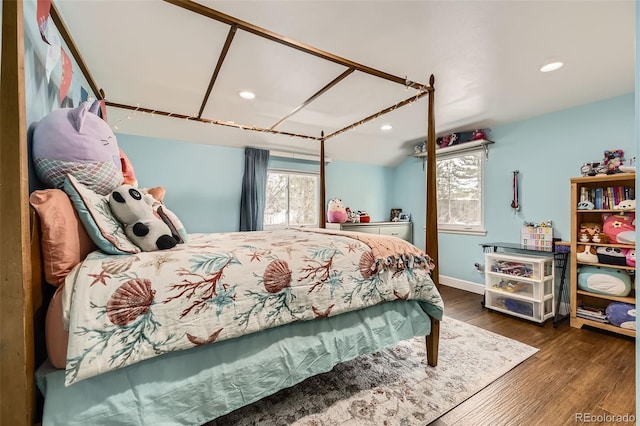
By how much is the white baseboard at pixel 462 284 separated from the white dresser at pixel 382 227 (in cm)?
88

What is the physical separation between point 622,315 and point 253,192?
12.7 ft

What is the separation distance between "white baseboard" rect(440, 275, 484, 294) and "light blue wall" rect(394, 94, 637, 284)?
0.19 ft

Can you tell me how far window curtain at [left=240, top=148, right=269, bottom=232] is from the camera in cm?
341

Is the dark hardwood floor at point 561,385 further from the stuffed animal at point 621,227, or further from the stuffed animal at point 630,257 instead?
the stuffed animal at point 621,227

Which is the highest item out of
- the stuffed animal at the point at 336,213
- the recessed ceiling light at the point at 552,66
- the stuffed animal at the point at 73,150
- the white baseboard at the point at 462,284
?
the recessed ceiling light at the point at 552,66

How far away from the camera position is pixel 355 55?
187 cm

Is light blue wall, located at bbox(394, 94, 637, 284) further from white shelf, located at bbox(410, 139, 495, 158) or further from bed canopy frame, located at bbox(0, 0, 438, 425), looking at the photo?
bed canopy frame, located at bbox(0, 0, 438, 425)

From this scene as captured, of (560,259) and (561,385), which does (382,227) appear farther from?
(561,385)

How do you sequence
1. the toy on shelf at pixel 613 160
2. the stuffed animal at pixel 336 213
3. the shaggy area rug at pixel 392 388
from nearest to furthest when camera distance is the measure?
the shaggy area rug at pixel 392 388
the toy on shelf at pixel 613 160
the stuffed animal at pixel 336 213

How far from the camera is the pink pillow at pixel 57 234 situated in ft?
2.78

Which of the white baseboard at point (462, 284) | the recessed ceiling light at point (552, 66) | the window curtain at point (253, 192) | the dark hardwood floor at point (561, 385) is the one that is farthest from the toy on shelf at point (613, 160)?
the window curtain at point (253, 192)

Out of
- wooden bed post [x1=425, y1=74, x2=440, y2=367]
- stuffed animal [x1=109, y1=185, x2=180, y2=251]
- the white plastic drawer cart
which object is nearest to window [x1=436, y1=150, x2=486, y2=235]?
the white plastic drawer cart

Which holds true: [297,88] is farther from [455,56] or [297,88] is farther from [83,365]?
[83,365]

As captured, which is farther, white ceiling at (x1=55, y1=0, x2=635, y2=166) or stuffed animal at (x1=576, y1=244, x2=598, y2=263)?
stuffed animal at (x1=576, y1=244, x2=598, y2=263)
